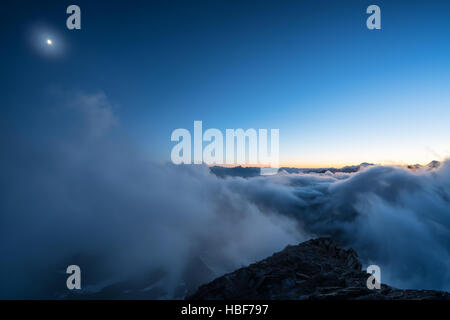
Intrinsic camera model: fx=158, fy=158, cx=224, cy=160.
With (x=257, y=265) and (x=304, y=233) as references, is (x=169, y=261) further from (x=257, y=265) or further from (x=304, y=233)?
(x=257, y=265)

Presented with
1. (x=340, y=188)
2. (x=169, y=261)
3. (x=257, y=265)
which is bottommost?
(x=169, y=261)

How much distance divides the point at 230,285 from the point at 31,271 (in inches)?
6558

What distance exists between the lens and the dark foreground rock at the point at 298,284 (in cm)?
593

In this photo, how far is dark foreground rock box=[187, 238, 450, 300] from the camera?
233 inches

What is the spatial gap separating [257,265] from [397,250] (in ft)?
391

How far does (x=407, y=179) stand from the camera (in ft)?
386

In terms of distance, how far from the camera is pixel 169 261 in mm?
115688

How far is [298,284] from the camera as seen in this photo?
6.91 metres

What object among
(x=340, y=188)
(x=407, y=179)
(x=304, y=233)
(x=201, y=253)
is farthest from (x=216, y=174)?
(x=407, y=179)

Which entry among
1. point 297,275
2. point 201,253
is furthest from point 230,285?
point 201,253

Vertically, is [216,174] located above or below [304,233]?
above
